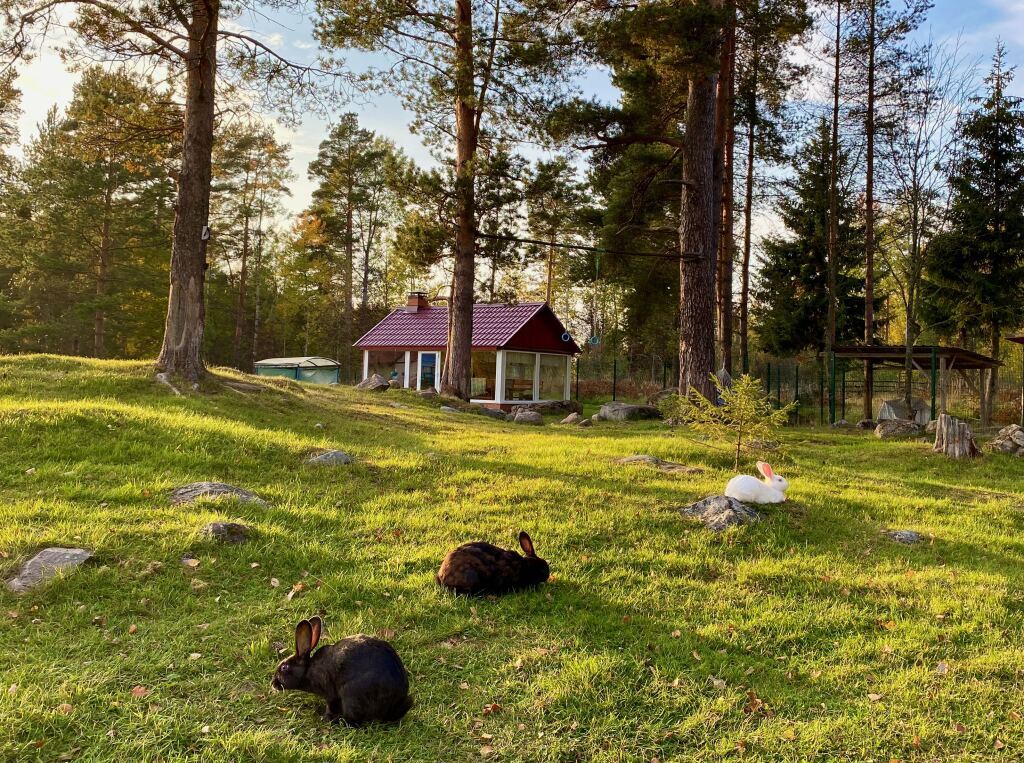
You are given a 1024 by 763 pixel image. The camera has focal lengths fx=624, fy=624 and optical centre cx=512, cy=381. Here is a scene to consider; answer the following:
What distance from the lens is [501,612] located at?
3883 millimetres

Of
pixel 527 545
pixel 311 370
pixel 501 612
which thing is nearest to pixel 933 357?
pixel 527 545

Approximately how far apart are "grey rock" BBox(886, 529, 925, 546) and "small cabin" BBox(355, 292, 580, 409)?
17097 mm

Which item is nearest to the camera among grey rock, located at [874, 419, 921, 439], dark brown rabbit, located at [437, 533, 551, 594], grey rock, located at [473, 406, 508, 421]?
dark brown rabbit, located at [437, 533, 551, 594]

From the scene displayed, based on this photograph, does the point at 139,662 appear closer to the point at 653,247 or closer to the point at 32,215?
the point at 653,247

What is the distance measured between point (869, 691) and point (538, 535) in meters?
2.61

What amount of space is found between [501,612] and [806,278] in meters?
24.1

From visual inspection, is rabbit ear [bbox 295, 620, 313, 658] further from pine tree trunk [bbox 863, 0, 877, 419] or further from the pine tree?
the pine tree

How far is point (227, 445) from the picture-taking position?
287 inches

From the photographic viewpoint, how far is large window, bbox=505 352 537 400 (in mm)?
23094

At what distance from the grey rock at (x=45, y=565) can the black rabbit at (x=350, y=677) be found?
74.7 inches

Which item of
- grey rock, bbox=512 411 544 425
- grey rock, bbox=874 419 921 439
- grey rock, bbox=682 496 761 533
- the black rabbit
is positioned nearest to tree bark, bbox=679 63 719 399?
grey rock, bbox=874 419 921 439

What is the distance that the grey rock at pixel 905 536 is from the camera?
18.1 feet

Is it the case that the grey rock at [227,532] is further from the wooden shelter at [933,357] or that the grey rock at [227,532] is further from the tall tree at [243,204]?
the tall tree at [243,204]

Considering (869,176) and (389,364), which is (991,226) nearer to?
(869,176)
